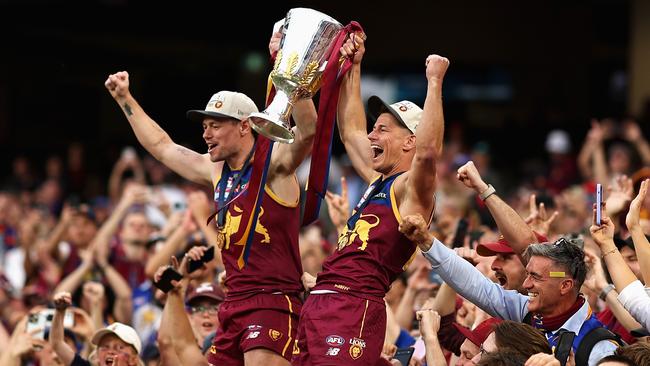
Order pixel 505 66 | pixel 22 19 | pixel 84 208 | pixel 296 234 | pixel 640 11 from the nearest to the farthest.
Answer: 1. pixel 296 234
2. pixel 84 208
3. pixel 640 11
4. pixel 22 19
5. pixel 505 66

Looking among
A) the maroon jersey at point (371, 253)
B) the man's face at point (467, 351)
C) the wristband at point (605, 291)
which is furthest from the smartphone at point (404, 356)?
the wristband at point (605, 291)

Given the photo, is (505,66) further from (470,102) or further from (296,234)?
(296,234)

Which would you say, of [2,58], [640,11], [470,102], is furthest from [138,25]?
[640,11]

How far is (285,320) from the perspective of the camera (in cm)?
686

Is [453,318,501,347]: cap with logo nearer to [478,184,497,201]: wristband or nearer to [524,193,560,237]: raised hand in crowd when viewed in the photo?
[478,184,497,201]: wristband

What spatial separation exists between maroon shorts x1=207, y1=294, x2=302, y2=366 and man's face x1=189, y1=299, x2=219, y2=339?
59.7 inches

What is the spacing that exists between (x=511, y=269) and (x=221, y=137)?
1.78 meters

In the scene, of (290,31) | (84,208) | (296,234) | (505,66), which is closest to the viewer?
(290,31)

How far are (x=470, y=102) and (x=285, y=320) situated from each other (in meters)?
18.4

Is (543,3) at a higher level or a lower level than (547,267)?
higher

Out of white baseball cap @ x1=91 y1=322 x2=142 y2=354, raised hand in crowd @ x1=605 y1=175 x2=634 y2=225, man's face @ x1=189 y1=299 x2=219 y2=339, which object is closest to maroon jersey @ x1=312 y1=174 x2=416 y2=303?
white baseball cap @ x1=91 y1=322 x2=142 y2=354

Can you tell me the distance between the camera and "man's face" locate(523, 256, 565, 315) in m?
6.07

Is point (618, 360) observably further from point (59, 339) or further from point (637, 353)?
point (59, 339)

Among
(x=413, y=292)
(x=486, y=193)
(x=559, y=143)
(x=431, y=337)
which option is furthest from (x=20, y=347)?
(x=559, y=143)
